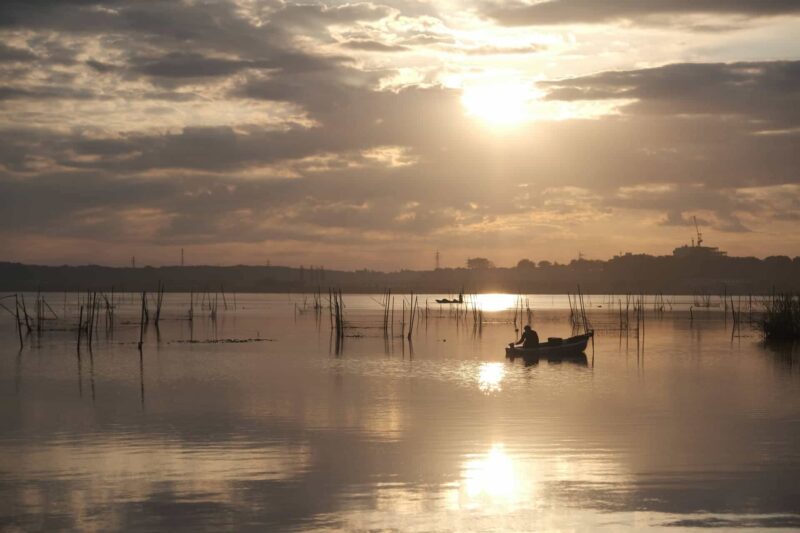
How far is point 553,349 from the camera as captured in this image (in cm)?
3052

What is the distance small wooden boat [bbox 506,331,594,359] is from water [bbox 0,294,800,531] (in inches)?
48.3

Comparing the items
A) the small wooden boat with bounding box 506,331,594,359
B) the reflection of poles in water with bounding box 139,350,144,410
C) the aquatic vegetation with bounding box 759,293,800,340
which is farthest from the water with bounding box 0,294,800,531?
the aquatic vegetation with bounding box 759,293,800,340

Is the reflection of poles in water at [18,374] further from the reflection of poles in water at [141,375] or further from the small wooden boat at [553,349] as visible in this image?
the small wooden boat at [553,349]

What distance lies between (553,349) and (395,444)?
1732 centimetres

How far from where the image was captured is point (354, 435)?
1486 cm

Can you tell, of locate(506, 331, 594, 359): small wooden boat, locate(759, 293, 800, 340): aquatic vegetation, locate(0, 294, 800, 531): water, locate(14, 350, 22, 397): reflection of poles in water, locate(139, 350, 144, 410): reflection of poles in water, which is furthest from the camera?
locate(759, 293, 800, 340): aquatic vegetation

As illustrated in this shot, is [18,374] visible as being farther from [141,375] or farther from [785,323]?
[785,323]

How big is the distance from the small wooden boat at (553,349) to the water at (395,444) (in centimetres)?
123

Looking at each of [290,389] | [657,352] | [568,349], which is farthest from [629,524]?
[657,352]

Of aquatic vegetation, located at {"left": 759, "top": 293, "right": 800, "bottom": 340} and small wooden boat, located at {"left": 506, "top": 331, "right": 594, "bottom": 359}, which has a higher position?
aquatic vegetation, located at {"left": 759, "top": 293, "right": 800, "bottom": 340}

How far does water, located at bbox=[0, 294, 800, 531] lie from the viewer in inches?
388

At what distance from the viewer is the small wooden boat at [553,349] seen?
1182 inches

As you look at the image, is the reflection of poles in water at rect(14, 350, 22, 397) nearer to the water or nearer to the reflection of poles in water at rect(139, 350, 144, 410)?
the water

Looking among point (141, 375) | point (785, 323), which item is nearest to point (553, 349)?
point (785, 323)
